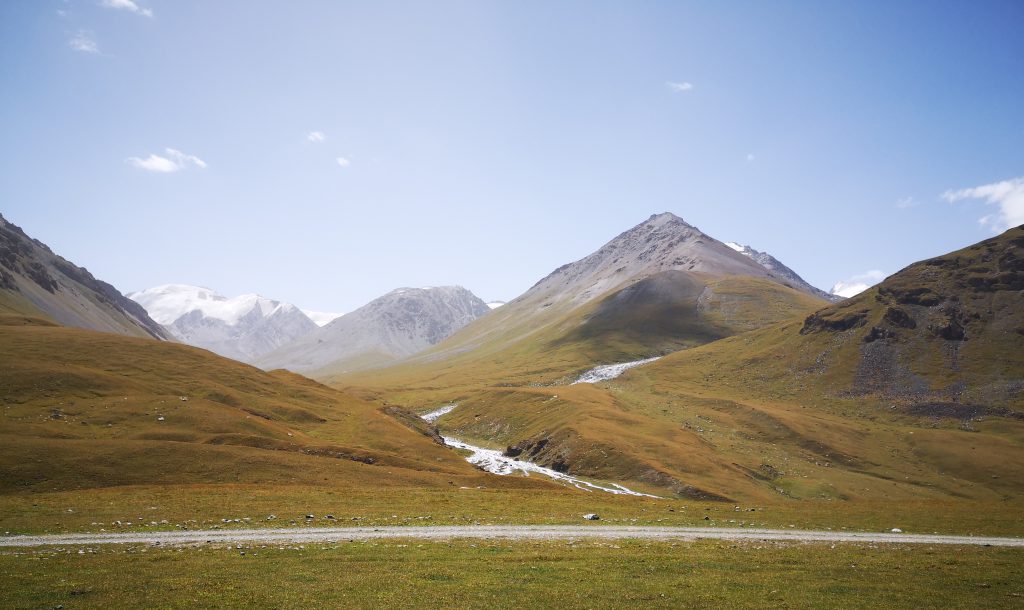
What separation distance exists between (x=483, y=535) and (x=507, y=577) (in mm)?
10519

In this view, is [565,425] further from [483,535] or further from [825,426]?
[483,535]

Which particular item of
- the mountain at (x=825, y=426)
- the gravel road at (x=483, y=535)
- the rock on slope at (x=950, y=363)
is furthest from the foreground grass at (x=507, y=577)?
the rock on slope at (x=950, y=363)

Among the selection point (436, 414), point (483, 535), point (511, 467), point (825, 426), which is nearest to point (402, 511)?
point (483, 535)

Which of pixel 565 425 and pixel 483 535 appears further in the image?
pixel 565 425

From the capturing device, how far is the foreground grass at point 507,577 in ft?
68.9

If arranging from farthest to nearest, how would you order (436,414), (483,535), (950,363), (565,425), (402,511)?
(436,414)
(950,363)
(565,425)
(402,511)
(483,535)

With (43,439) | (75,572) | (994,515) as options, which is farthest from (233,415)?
(994,515)

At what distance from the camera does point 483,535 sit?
34406 millimetres

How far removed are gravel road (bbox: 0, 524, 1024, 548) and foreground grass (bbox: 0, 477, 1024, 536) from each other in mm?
2180

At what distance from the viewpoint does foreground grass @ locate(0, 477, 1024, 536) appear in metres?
36.8

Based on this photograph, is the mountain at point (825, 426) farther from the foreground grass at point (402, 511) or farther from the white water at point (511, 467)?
the foreground grass at point (402, 511)

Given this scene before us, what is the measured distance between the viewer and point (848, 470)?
397ft

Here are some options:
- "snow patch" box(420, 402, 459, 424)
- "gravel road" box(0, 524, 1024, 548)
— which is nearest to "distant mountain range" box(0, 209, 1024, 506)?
"snow patch" box(420, 402, 459, 424)

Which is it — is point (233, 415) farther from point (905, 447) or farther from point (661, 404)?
point (905, 447)
